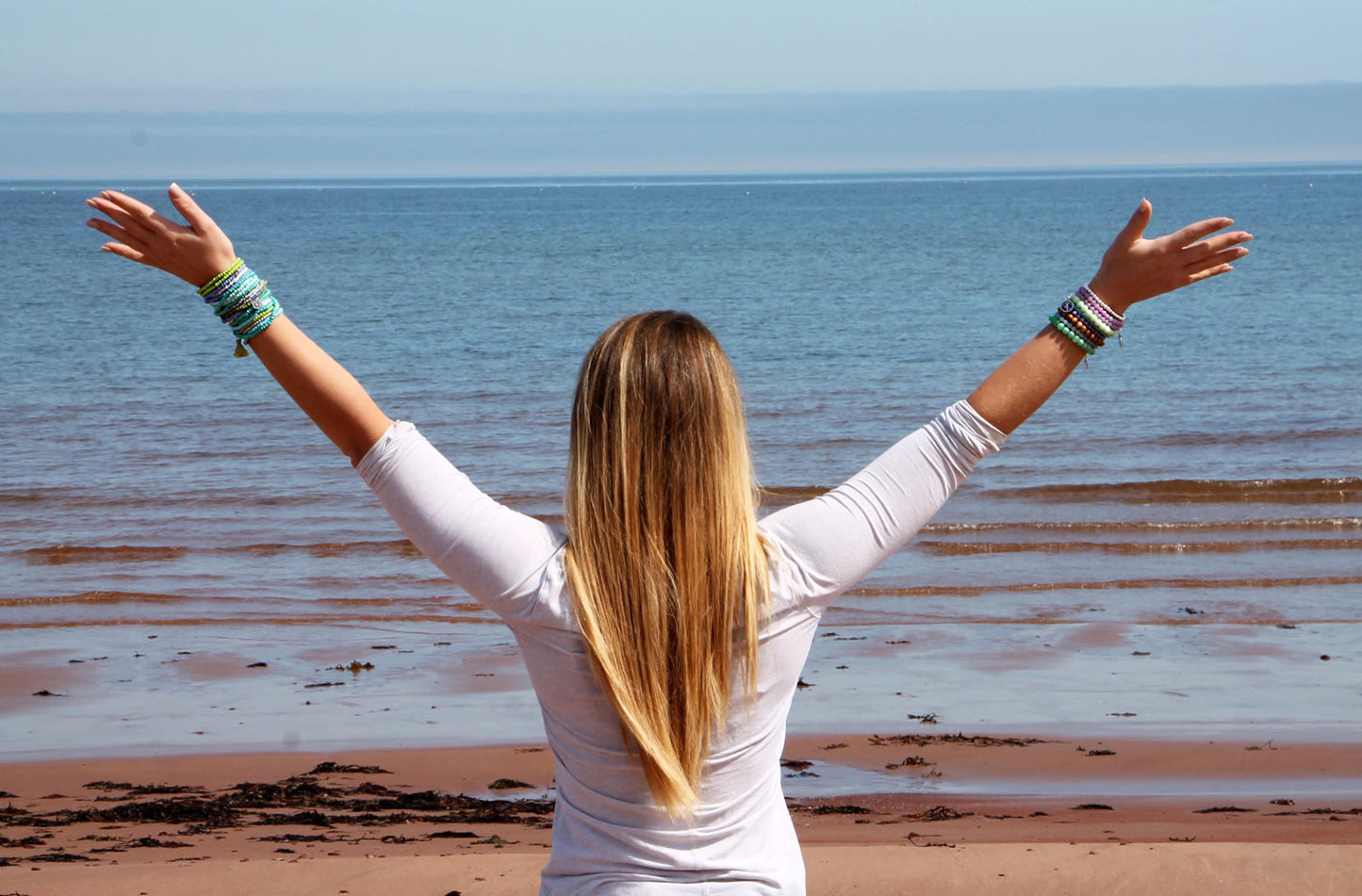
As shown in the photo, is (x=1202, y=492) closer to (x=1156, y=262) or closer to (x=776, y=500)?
(x=776, y=500)

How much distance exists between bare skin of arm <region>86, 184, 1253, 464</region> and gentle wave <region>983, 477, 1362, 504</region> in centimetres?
1258

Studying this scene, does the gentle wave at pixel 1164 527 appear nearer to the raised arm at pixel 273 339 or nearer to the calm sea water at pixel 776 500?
the calm sea water at pixel 776 500

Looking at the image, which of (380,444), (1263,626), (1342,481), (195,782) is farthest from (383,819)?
(1342,481)

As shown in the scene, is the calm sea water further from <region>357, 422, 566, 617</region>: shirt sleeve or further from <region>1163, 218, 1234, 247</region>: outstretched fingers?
<region>357, 422, 566, 617</region>: shirt sleeve

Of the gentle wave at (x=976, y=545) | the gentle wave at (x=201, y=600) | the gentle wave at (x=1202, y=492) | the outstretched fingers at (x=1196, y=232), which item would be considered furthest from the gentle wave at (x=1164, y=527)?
the outstretched fingers at (x=1196, y=232)

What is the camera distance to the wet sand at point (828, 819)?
16.0 feet

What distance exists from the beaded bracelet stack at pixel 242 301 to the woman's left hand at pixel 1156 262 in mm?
1237

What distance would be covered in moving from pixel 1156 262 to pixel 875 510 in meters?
0.63

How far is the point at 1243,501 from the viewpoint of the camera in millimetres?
14062

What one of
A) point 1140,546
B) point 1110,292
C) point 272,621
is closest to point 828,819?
point 1110,292

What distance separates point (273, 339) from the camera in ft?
6.01

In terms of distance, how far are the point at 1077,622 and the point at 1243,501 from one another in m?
5.24

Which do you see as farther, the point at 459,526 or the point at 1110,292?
the point at 1110,292

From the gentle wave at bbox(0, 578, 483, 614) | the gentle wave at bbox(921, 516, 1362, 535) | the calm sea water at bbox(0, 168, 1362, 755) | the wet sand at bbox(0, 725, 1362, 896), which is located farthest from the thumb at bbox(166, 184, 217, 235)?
the gentle wave at bbox(921, 516, 1362, 535)
